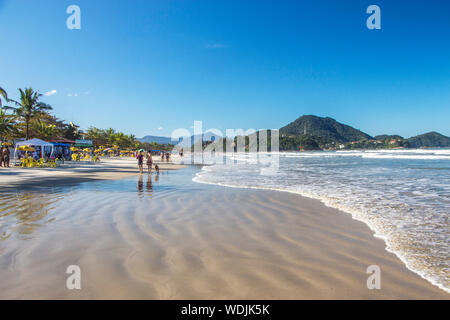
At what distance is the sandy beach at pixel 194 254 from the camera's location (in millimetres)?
3018

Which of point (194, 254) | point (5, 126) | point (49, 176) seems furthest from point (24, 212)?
point (5, 126)

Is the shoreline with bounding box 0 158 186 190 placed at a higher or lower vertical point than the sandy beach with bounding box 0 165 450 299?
higher

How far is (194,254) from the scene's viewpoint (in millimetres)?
Result: 4090

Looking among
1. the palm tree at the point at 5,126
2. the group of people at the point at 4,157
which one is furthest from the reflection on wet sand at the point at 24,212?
the palm tree at the point at 5,126

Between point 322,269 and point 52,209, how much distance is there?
7.10 meters

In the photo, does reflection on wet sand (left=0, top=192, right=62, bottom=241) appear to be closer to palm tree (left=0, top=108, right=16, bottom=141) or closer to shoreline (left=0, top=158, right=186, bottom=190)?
shoreline (left=0, top=158, right=186, bottom=190)

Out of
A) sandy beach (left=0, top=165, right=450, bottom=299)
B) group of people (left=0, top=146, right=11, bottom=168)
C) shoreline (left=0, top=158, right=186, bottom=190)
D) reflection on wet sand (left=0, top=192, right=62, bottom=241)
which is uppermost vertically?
group of people (left=0, top=146, right=11, bottom=168)

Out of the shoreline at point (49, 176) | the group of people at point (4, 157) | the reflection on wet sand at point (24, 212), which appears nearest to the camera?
the reflection on wet sand at point (24, 212)

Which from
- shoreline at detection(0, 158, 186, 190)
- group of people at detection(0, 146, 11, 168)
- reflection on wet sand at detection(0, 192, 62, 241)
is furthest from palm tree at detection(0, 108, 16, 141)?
reflection on wet sand at detection(0, 192, 62, 241)

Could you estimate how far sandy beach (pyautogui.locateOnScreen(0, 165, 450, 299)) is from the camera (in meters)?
3.02

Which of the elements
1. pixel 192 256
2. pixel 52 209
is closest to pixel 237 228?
pixel 192 256

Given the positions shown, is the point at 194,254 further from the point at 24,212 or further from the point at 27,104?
the point at 27,104

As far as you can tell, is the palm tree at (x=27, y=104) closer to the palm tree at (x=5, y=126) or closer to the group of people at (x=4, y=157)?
the palm tree at (x=5, y=126)

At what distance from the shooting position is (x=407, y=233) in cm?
533
